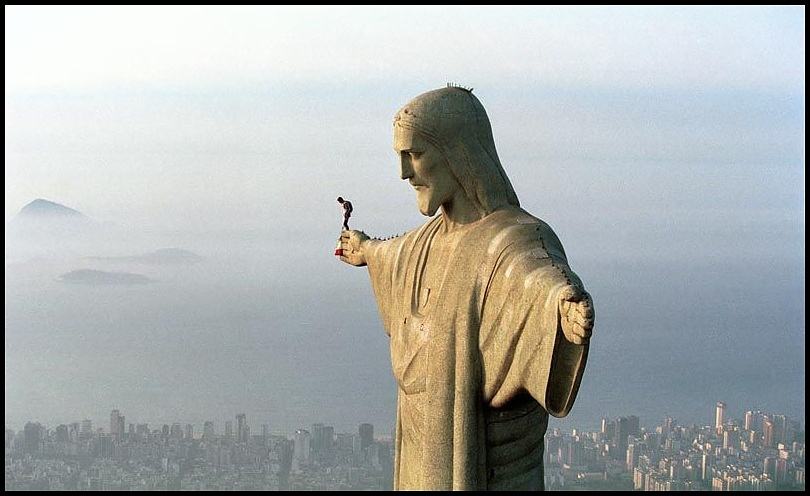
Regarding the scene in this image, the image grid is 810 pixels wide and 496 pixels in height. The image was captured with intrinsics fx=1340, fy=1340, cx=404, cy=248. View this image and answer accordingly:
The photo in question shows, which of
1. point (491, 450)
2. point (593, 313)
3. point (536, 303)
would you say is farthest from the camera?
point (491, 450)

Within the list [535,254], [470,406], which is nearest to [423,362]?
[470,406]

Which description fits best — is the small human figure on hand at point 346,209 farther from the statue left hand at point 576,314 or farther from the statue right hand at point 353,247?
the statue left hand at point 576,314

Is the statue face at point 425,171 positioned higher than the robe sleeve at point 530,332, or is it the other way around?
the statue face at point 425,171

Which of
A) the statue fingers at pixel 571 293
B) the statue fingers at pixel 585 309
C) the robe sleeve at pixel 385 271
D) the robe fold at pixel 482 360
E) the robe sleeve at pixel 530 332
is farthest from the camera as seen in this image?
the robe sleeve at pixel 385 271

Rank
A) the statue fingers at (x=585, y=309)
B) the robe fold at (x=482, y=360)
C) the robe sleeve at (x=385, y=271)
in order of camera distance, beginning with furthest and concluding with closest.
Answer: the robe sleeve at (x=385, y=271) → the robe fold at (x=482, y=360) → the statue fingers at (x=585, y=309)

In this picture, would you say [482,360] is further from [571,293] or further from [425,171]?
[425,171]

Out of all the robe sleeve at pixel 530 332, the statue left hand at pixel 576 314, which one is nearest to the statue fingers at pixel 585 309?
the statue left hand at pixel 576 314

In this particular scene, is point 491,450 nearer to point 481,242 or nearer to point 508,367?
point 508,367

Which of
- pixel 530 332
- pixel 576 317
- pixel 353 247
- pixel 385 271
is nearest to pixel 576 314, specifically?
pixel 576 317
